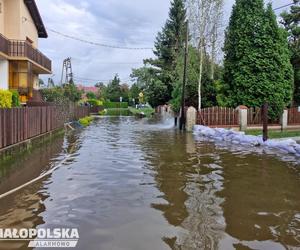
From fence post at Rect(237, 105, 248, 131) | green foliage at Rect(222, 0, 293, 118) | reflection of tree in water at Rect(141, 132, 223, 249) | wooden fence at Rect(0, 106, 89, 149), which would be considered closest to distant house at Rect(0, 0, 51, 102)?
wooden fence at Rect(0, 106, 89, 149)

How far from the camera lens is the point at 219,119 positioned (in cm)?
2394

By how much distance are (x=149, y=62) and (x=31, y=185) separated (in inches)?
1846

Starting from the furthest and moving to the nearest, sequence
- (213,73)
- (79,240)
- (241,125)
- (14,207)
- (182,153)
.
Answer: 1. (213,73)
2. (241,125)
3. (182,153)
4. (14,207)
5. (79,240)

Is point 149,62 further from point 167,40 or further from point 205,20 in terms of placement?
point 205,20

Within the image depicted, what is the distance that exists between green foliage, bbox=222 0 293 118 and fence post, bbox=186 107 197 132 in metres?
2.74

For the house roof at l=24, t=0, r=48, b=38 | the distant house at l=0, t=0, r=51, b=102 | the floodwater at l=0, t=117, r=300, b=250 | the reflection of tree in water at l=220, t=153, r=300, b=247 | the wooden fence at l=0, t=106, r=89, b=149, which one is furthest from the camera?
the house roof at l=24, t=0, r=48, b=38

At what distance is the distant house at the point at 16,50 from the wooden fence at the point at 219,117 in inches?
528

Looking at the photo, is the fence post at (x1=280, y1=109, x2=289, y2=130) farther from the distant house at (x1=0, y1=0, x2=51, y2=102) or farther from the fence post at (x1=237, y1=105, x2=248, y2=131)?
the distant house at (x1=0, y1=0, x2=51, y2=102)

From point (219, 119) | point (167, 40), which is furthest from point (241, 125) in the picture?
point (167, 40)

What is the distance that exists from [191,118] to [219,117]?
1.91m

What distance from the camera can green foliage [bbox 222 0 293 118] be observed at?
23.5 meters

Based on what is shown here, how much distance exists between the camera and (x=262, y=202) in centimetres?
704

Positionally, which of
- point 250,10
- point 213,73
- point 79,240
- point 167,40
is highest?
point 167,40

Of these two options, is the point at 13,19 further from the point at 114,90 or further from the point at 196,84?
the point at 114,90
